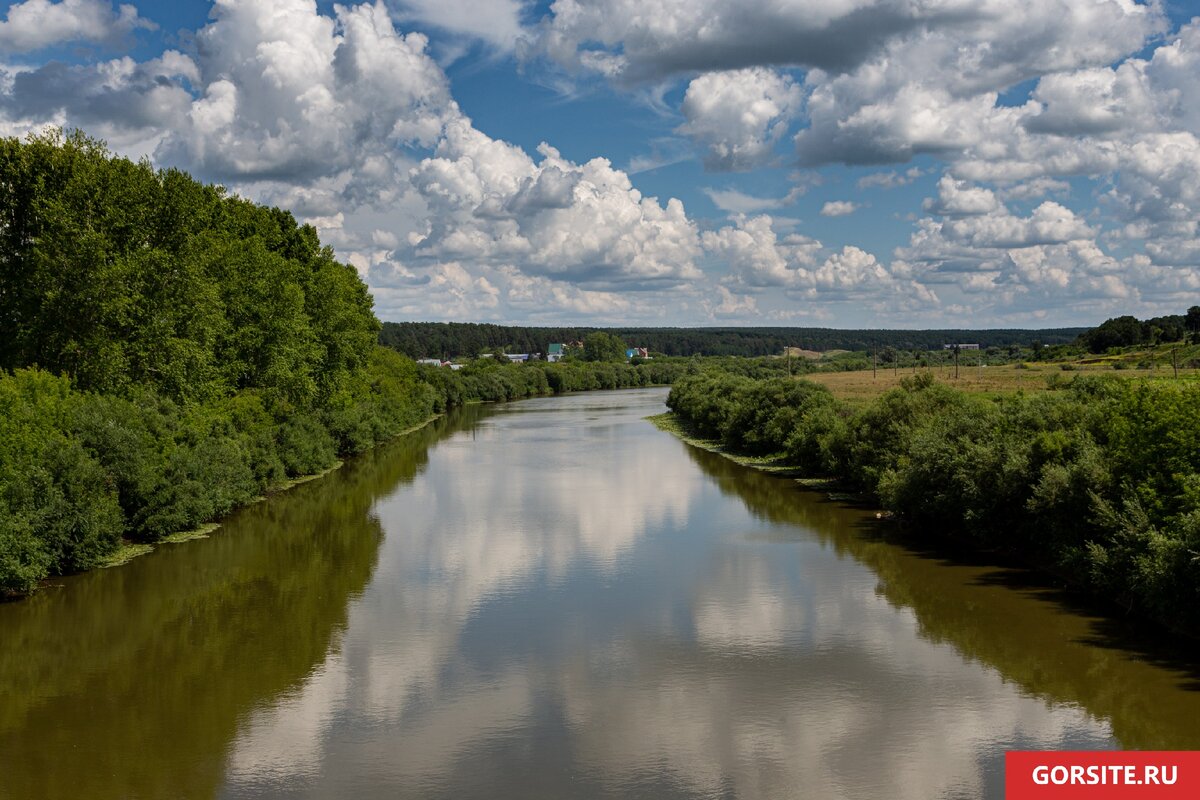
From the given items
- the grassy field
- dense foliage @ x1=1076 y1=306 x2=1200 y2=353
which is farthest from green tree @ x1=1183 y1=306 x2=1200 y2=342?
the grassy field

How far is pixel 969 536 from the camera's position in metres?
30.2

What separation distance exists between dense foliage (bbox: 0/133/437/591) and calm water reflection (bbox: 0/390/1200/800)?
6.14 feet

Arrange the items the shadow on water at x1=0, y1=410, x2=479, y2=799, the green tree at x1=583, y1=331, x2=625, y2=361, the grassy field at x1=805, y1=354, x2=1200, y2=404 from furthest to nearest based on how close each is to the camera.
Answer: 1. the green tree at x1=583, y1=331, x2=625, y2=361
2. the grassy field at x1=805, y1=354, x2=1200, y2=404
3. the shadow on water at x1=0, y1=410, x2=479, y2=799

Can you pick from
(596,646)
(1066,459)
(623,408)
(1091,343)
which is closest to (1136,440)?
(1066,459)

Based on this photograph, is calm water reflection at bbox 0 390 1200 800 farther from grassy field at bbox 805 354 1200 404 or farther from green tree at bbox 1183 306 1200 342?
green tree at bbox 1183 306 1200 342

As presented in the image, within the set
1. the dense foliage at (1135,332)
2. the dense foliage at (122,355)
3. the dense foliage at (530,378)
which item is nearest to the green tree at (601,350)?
the dense foliage at (530,378)

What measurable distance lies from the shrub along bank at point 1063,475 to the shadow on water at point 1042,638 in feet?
3.15

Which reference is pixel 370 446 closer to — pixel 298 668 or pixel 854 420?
pixel 854 420

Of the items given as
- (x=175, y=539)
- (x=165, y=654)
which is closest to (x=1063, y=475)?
(x=165, y=654)

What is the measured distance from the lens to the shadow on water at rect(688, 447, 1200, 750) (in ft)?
54.2

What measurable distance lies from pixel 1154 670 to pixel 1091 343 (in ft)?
330

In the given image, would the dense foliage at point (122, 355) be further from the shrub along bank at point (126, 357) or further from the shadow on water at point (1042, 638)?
the shadow on water at point (1042, 638)

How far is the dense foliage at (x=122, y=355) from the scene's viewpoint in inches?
989

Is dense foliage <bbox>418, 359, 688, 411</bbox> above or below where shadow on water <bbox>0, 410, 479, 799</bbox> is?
above
